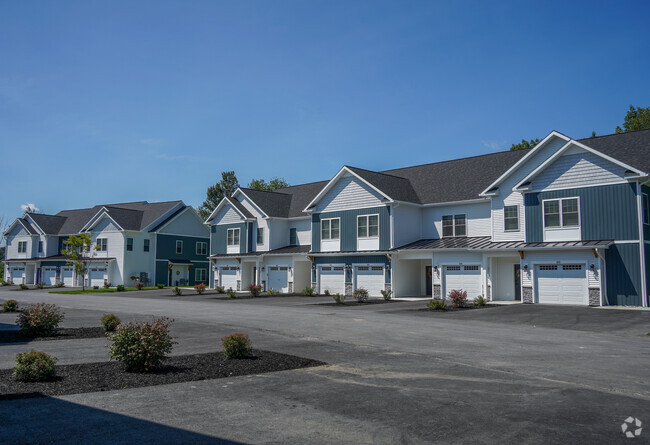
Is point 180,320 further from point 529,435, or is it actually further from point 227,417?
point 529,435

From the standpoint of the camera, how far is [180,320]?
2098 centimetres

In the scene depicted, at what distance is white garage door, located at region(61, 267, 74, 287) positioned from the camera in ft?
205

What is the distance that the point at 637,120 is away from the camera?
174ft

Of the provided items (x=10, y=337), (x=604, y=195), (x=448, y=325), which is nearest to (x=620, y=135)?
(x=604, y=195)

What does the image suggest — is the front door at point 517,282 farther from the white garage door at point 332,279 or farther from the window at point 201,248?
the window at point 201,248

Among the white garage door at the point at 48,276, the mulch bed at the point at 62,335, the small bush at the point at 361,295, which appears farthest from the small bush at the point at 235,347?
the white garage door at the point at 48,276

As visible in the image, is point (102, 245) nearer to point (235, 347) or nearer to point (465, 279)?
point (465, 279)

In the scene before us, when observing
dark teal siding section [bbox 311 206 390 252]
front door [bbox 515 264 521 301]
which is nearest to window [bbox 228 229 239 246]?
dark teal siding section [bbox 311 206 390 252]

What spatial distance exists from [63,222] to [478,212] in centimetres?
5765

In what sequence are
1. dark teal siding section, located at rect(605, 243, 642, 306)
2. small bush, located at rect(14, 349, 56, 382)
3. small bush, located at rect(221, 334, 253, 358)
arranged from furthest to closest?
dark teal siding section, located at rect(605, 243, 642, 306) → small bush, located at rect(221, 334, 253, 358) → small bush, located at rect(14, 349, 56, 382)

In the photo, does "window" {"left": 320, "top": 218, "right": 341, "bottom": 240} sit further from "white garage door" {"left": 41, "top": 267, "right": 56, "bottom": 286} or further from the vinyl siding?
"white garage door" {"left": 41, "top": 267, "right": 56, "bottom": 286}

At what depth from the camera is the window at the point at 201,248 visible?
63250 mm

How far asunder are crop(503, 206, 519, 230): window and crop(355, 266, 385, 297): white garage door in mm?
9061

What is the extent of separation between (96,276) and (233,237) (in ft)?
66.5
